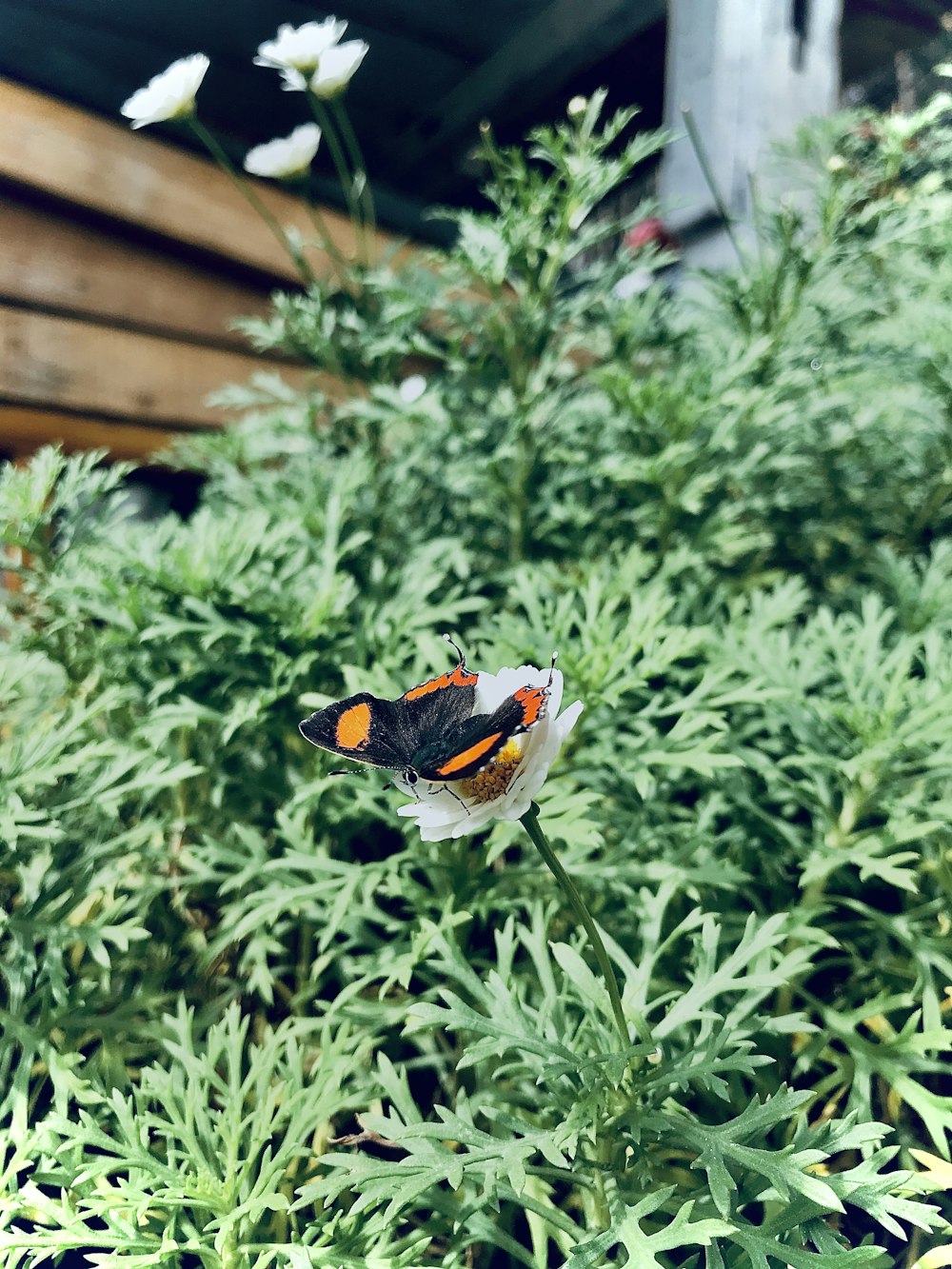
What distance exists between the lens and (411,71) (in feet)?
6.24

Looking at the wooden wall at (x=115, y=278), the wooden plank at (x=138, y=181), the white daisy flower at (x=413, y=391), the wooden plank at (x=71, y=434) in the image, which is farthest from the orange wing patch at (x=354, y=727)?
the wooden plank at (x=138, y=181)

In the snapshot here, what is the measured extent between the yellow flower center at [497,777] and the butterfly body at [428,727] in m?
0.02

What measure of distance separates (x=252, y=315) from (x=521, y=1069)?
65.3 inches

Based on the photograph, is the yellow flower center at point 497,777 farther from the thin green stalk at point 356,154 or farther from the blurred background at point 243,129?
the blurred background at point 243,129

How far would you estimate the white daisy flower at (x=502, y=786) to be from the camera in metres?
0.40

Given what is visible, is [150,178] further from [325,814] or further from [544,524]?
[325,814]

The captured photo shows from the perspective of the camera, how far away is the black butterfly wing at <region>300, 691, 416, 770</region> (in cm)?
41

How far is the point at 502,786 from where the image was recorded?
1.36 ft

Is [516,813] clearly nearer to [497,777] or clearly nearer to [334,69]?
[497,777]

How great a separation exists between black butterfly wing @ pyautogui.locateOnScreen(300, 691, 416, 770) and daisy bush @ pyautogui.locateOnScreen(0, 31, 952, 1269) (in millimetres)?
38

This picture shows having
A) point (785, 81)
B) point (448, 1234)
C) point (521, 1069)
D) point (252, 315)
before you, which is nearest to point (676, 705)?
point (521, 1069)

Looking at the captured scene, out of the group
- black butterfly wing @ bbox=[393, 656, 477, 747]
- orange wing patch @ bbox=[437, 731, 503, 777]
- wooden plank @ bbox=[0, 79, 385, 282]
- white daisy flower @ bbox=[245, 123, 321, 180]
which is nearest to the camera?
orange wing patch @ bbox=[437, 731, 503, 777]

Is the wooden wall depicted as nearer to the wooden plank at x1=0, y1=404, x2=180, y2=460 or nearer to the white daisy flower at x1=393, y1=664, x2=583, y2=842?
the wooden plank at x1=0, y1=404, x2=180, y2=460

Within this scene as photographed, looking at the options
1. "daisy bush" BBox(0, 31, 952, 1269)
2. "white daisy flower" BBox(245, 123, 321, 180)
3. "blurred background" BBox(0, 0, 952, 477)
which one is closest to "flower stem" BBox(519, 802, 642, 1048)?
"daisy bush" BBox(0, 31, 952, 1269)
